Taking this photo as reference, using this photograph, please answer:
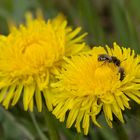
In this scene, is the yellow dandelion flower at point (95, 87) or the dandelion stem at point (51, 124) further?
the dandelion stem at point (51, 124)

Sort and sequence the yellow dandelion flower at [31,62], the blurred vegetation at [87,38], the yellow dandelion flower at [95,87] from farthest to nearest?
the blurred vegetation at [87,38] < the yellow dandelion flower at [31,62] < the yellow dandelion flower at [95,87]

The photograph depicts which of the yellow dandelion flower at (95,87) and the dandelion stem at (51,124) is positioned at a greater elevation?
the yellow dandelion flower at (95,87)

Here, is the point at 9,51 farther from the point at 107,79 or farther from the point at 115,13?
the point at 115,13

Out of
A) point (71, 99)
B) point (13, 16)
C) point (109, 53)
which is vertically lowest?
point (71, 99)

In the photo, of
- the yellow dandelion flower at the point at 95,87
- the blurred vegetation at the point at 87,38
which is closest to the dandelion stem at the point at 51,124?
the blurred vegetation at the point at 87,38

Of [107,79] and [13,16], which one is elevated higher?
[13,16]

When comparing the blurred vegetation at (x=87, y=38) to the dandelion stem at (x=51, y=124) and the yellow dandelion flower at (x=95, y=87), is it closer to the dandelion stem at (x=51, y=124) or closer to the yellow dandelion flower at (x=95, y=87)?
the dandelion stem at (x=51, y=124)

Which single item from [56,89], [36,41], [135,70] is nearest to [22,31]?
[36,41]
